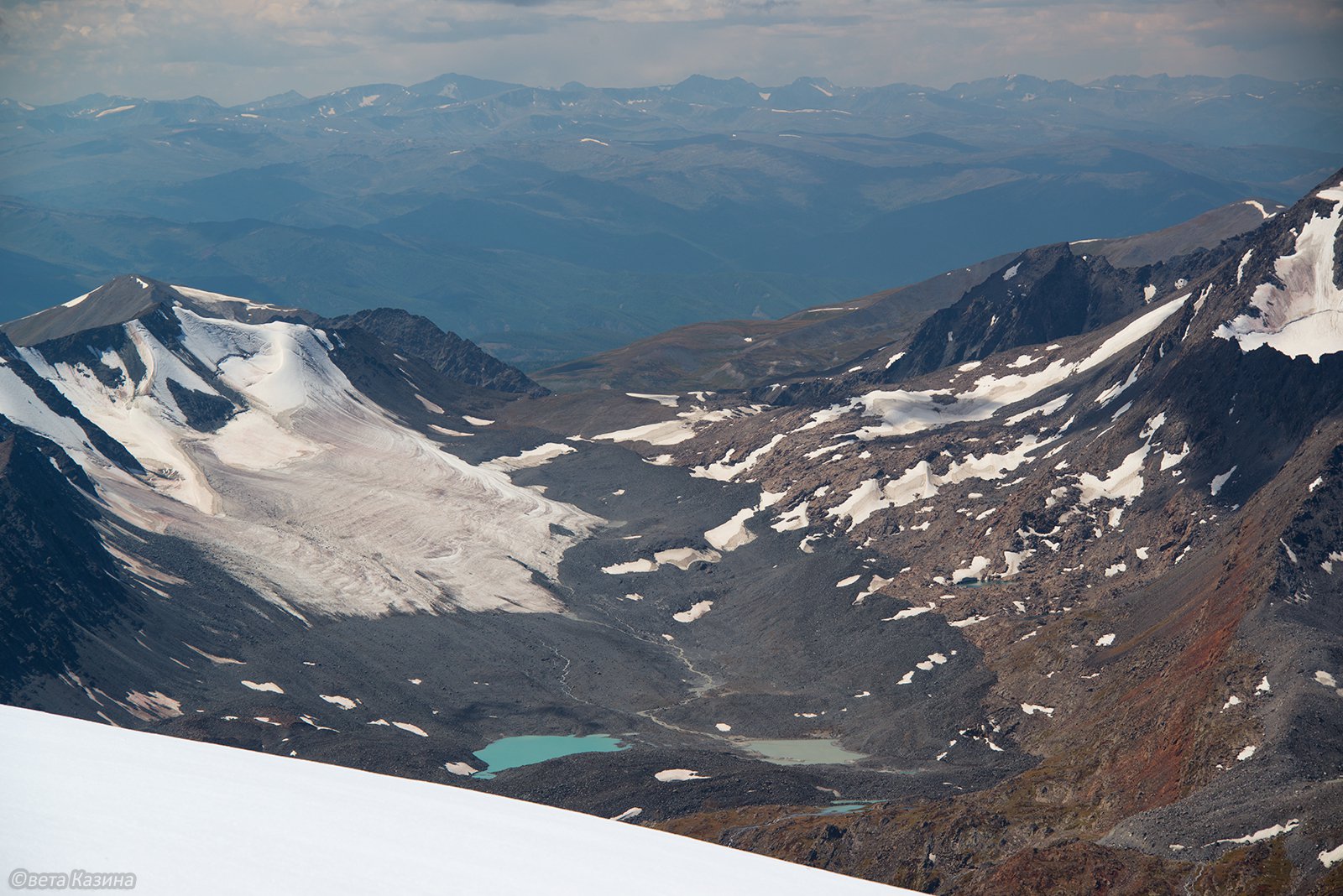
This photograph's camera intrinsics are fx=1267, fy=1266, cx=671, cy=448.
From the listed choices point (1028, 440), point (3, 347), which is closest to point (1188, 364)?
point (1028, 440)

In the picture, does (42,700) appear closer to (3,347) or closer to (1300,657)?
(1300,657)

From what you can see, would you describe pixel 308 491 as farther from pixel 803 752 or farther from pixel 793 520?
pixel 803 752

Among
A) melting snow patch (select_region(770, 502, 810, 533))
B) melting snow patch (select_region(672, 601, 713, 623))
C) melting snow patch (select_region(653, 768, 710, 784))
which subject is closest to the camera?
melting snow patch (select_region(653, 768, 710, 784))

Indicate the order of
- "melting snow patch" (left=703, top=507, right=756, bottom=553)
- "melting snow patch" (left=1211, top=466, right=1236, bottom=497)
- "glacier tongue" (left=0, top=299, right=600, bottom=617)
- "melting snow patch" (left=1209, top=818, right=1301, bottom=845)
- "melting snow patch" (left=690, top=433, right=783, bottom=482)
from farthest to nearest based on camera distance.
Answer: "melting snow patch" (left=690, top=433, right=783, bottom=482) < "melting snow patch" (left=703, top=507, right=756, bottom=553) < "glacier tongue" (left=0, top=299, right=600, bottom=617) < "melting snow patch" (left=1211, top=466, right=1236, bottom=497) < "melting snow patch" (left=1209, top=818, right=1301, bottom=845)

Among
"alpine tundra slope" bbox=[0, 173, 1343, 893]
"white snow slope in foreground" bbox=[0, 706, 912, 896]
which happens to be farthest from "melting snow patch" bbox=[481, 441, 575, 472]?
"white snow slope in foreground" bbox=[0, 706, 912, 896]

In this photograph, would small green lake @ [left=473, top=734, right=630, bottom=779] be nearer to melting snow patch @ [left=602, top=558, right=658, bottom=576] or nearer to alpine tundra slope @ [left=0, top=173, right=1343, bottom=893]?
alpine tundra slope @ [left=0, top=173, right=1343, bottom=893]

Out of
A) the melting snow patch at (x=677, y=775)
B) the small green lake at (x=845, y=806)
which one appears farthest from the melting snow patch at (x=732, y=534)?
the small green lake at (x=845, y=806)

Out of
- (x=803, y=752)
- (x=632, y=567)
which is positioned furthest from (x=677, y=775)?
(x=632, y=567)
